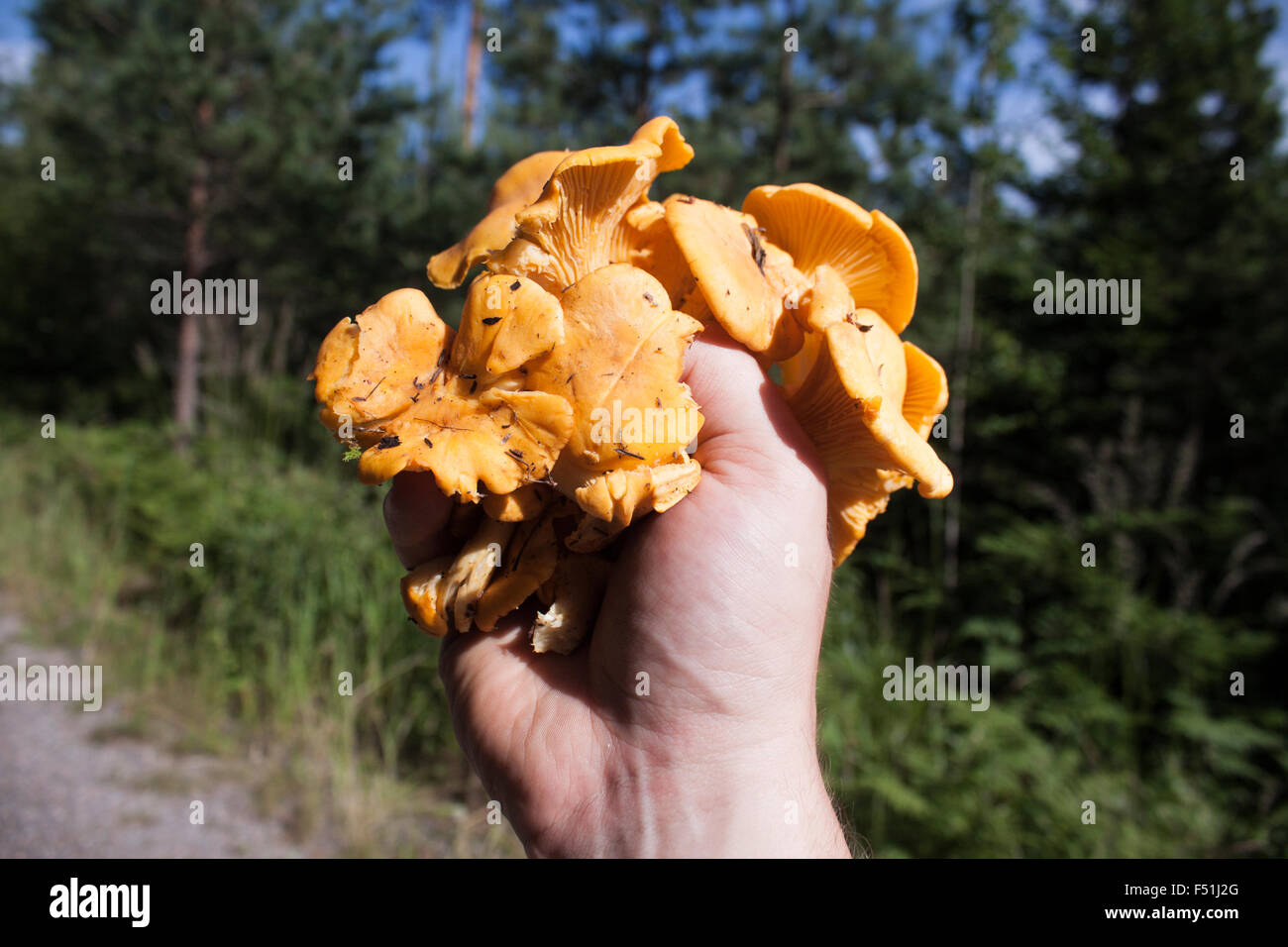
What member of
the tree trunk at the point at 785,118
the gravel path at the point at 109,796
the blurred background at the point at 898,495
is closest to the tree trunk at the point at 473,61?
the blurred background at the point at 898,495

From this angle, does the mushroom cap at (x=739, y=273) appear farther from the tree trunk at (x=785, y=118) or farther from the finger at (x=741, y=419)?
the tree trunk at (x=785, y=118)

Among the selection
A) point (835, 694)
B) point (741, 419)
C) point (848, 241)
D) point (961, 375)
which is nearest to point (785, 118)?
point (961, 375)

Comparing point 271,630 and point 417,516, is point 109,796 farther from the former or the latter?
point 417,516

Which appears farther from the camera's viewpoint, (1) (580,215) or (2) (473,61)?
(2) (473,61)

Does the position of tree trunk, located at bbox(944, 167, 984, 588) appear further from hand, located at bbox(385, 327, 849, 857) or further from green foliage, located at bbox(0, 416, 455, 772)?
hand, located at bbox(385, 327, 849, 857)

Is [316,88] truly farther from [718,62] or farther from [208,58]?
[718,62]

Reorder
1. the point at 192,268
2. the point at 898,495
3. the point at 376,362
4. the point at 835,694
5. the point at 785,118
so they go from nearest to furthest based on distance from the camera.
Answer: the point at 376,362, the point at 835,694, the point at 898,495, the point at 785,118, the point at 192,268
